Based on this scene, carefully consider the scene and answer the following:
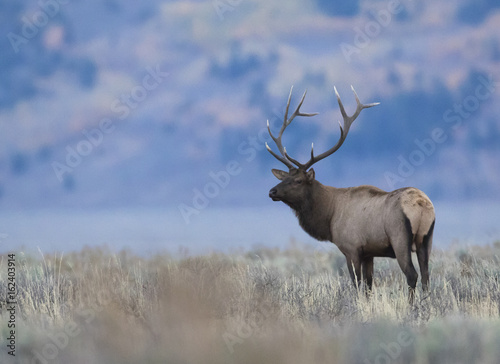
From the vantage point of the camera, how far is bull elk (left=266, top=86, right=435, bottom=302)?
385 inches

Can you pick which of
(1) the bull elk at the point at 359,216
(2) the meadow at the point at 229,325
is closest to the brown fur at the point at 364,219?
(1) the bull elk at the point at 359,216

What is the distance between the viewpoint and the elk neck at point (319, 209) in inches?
453

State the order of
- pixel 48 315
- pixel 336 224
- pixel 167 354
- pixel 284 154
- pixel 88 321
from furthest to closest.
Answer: pixel 284 154 < pixel 336 224 < pixel 48 315 < pixel 88 321 < pixel 167 354

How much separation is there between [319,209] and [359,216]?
1086 mm

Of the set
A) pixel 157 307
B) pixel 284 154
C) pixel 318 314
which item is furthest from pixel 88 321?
pixel 284 154

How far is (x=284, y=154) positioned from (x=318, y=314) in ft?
15.1

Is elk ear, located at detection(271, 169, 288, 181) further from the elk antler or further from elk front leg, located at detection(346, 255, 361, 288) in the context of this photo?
elk front leg, located at detection(346, 255, 361, 288)

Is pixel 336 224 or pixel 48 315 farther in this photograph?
pixel 336 224

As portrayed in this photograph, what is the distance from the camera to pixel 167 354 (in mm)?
5297

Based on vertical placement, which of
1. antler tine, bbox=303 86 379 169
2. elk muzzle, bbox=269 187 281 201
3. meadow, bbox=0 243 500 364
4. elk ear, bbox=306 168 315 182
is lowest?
meadow, bbox=0 243 500 364

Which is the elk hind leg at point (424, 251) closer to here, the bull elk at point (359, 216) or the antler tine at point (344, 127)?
the bull elk at point (359, 216)

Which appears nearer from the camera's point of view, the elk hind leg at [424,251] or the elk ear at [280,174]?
the elk hind leg at [424,251]

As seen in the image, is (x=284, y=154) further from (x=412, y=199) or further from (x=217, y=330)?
(x=217, y=330)

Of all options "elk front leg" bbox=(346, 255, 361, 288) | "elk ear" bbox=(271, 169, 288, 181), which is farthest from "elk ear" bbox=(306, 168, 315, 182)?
"elk front leg" bbox=(346, 255, 361, 288)
